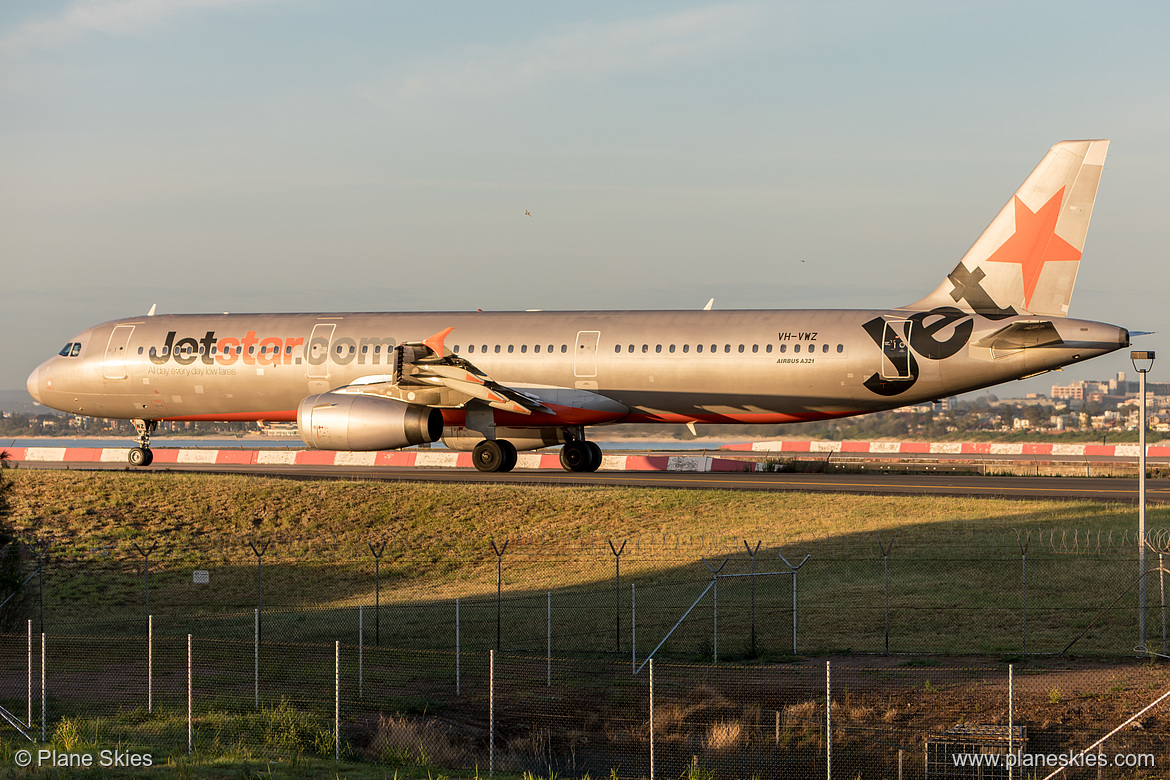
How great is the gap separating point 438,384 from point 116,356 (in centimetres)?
1312

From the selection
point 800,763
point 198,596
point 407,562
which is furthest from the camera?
point 407,562

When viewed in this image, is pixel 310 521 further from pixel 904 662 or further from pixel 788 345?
pixel 904 662

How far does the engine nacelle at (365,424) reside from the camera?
32.8m

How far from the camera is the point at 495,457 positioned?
37.2m

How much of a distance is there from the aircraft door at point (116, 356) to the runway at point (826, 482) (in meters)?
4.21

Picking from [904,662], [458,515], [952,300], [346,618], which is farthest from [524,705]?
[952,300]

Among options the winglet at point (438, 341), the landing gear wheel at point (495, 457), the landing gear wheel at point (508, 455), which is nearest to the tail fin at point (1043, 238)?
the landing gear wheel at point (508, 455)

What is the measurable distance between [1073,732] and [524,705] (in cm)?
729

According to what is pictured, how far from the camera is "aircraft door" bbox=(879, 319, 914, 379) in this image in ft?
106

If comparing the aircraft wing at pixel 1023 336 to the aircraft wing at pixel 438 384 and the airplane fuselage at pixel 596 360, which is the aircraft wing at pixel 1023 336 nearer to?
the airplane fuselage at pixel 596 360

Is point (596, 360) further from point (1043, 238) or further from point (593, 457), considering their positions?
point (1043, 238)

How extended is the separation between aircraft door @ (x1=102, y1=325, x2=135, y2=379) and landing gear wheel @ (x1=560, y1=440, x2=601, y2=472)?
605 inches

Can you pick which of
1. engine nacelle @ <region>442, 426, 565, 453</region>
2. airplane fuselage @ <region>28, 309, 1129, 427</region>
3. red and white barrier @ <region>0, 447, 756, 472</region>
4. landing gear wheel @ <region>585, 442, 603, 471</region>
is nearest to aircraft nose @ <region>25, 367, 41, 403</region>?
airplane fuselage @ <region>28, 309, 1129, 427</region>

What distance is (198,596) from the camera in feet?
88.8
